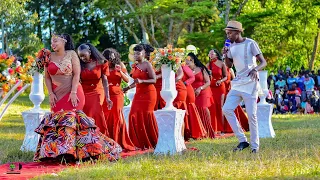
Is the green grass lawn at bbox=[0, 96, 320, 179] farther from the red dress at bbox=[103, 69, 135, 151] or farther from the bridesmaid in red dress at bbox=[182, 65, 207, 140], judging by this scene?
the bridesmaid in red dress at bbox=[182, 65, 207, 140]

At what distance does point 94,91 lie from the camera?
36.5 ft

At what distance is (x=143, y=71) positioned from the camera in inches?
467

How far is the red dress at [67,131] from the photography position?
934 centimetres

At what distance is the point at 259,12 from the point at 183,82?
20.6 meters

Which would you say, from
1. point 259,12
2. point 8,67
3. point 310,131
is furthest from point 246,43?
point 259,12

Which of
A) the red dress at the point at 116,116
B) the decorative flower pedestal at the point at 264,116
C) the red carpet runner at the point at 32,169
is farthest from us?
the decorative flower pedestal at the point at 264,116

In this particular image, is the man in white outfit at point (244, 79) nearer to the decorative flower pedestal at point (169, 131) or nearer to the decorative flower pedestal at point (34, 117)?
the decorative flower pedestal at point (169, 131)

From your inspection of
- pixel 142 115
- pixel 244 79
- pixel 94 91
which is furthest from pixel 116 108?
pixel 244 79

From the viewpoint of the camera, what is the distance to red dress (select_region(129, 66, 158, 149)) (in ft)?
39.5

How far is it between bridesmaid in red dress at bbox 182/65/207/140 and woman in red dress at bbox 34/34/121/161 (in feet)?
14.6

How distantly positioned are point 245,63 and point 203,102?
16.5 ft

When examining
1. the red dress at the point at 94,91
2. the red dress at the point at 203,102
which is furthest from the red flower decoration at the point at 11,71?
the red dress at the point at 203,102

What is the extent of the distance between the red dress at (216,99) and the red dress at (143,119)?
3496 millimetres

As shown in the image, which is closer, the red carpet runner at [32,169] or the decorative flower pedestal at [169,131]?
the red carpet runner at [32,169]
